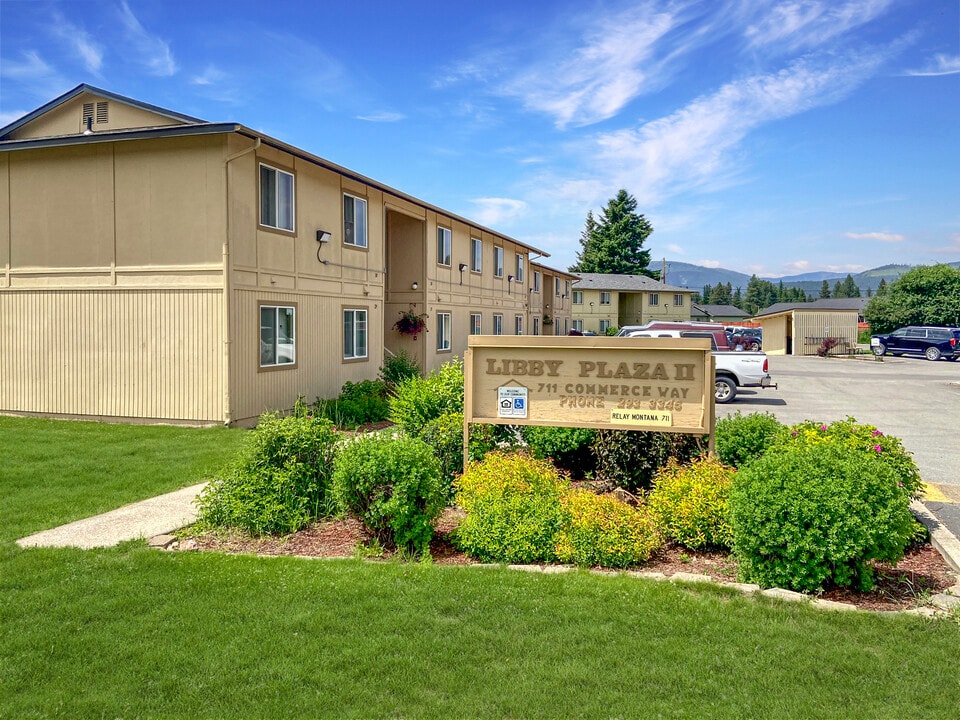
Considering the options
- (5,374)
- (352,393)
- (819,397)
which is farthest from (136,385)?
(819,397)

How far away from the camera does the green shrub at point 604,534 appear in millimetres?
5590

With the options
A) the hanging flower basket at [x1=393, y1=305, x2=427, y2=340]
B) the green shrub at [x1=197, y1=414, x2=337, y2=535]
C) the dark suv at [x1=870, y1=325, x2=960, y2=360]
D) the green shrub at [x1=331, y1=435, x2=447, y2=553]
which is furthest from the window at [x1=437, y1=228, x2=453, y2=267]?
the dark suv at [x1=870, y1=325, x2=960, y2=360]

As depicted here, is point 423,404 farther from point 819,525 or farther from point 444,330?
point 444,330

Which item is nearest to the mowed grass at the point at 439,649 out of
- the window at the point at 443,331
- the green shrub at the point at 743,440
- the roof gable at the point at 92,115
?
the green shrub at the point at 743,440

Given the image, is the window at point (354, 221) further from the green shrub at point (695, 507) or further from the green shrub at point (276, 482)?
the green shrub at point (695, 507)

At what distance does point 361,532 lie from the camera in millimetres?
6484

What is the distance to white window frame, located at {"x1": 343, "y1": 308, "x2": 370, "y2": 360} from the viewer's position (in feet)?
57.6

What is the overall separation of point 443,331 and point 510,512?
18.1 m

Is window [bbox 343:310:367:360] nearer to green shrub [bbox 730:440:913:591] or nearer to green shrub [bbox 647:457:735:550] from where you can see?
green shrub [bbox 647:457:735:550]

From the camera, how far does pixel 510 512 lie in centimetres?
592

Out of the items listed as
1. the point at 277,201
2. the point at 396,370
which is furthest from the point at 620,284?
the point at 277,201

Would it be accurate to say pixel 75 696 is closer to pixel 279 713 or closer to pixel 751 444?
pixel 279 713

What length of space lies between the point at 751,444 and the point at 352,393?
1061 cm

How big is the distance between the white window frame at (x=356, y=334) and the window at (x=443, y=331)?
494 cm
